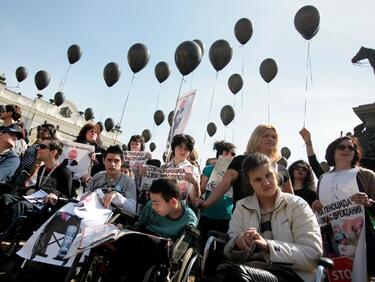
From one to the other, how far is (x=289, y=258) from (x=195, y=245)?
3.66 ft

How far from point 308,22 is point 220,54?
229cm

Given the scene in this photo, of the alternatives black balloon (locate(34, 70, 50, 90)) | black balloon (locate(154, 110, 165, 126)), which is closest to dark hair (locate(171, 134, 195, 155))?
black balloon (locate(34, 70, 50, 90))

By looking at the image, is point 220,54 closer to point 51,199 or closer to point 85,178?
point 85,178

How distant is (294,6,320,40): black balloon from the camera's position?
7.74 m

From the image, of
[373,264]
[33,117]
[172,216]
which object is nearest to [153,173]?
[172,216]

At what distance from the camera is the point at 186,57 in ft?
25.5

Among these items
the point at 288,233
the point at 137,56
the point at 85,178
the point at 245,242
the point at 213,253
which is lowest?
the point at 213,253

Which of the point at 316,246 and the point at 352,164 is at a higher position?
the point at 352,164

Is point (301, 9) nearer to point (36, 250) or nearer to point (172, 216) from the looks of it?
point (172, 216)

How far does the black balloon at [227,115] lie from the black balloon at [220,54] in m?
3.89

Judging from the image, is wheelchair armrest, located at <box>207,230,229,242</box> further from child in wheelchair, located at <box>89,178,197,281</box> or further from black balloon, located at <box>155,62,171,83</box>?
black balloon, located at <box>155,62,171,83</box>

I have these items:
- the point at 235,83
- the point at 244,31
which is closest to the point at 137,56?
the point at 244,31

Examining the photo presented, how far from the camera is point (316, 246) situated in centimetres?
222

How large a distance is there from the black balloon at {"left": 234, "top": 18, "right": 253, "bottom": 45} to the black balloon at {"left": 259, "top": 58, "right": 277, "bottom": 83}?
94 centimetres
